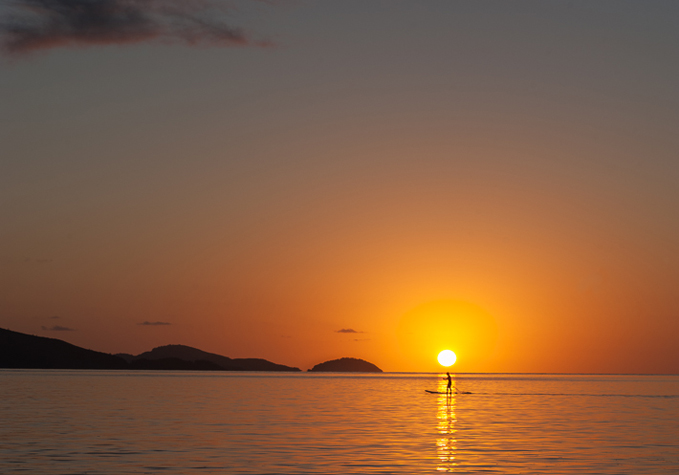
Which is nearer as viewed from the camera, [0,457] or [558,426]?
[0,457]

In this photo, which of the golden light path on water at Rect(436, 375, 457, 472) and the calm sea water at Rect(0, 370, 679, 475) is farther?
the golden light path on water at Rect(436, 375, 457, 472)

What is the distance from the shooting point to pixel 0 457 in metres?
33.8

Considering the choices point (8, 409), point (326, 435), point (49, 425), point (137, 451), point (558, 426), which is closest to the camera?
point (137, 451)

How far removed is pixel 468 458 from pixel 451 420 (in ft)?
77.3

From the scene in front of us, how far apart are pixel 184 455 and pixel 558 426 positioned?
29245 mm

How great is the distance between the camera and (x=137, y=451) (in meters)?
36.8

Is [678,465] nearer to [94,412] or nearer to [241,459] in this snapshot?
[241,459]

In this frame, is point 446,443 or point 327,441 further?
point 327,441

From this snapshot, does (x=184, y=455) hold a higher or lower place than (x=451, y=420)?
lower

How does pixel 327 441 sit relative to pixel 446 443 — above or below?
below

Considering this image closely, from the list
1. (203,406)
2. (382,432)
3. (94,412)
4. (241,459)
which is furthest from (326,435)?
(203,406)

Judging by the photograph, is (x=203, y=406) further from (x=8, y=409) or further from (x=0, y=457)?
(x=0, y=457)

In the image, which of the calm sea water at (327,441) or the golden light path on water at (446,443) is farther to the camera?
the golden light path on water at (446,443)

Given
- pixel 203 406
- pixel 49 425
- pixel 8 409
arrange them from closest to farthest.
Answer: pixel 49 425, pixel 8 409, pixel 203 406
